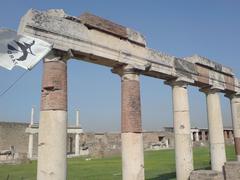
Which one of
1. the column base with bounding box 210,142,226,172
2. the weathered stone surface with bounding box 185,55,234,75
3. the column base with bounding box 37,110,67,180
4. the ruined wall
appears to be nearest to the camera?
the column base with bounding box 37,110,67,180

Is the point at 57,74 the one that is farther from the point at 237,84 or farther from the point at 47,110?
the point at 237,84

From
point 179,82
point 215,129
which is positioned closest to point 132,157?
point 179,82

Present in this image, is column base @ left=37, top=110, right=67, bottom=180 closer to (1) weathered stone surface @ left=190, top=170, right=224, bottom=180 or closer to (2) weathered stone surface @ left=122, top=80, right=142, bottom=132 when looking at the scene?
(2) weathered stone surface @ left=122, top=80, right=142, bottom=132

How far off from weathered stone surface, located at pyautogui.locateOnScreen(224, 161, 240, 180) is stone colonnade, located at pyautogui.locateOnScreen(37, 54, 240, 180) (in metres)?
1.45

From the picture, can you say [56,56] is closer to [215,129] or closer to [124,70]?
[124,70]

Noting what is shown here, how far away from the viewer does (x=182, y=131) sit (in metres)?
12.0

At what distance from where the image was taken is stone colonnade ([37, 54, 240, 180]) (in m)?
7.84

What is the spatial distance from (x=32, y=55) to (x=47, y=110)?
1453 millimetres

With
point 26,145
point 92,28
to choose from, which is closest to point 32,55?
point 92,28

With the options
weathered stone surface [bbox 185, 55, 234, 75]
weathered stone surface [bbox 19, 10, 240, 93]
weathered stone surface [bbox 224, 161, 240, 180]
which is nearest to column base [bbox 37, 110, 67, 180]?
weathered stone surface [bbox 19, 10, 240, 93]

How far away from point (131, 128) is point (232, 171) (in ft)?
15.9

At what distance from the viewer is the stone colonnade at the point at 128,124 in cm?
784

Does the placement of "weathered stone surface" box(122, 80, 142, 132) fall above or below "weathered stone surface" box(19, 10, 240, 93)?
below

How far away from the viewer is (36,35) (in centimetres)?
804
